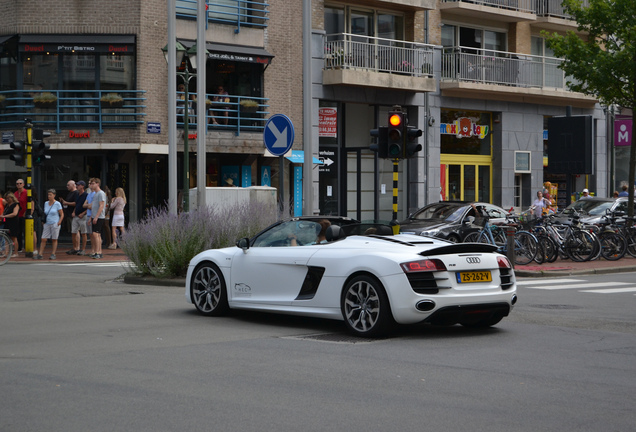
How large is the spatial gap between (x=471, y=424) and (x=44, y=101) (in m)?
23.7

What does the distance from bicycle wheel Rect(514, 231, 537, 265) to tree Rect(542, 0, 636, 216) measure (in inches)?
231

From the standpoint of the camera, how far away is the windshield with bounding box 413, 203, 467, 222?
22.2 meters

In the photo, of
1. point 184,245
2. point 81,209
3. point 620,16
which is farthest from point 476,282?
point 620,16

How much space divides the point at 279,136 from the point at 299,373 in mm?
9452

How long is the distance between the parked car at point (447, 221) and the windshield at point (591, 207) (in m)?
3.80

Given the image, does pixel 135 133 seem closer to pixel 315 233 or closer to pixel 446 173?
pixel 446 173

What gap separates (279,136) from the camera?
16.6 metres

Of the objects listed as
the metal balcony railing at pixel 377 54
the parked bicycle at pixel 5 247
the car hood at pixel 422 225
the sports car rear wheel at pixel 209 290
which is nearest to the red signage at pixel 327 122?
the metal balcony railing at pixel 377 54

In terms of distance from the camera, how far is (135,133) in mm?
27469

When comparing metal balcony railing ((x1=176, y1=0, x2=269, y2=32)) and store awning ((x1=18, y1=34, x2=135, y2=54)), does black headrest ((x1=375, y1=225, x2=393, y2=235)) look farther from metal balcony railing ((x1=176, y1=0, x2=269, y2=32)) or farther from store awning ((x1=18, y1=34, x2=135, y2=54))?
metal balcony railing ((x1=176, y1=0, x2=269, y2=32))

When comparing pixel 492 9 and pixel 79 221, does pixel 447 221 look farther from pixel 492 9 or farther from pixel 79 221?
pixel 492 9

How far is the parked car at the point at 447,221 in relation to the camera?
2117 cm

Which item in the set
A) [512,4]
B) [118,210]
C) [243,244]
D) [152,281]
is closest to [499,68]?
[512,4]

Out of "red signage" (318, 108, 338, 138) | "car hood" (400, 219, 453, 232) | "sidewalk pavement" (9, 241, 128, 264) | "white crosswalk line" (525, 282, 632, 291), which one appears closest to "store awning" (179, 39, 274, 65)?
"red signage" (318, 108, 338, 138)
